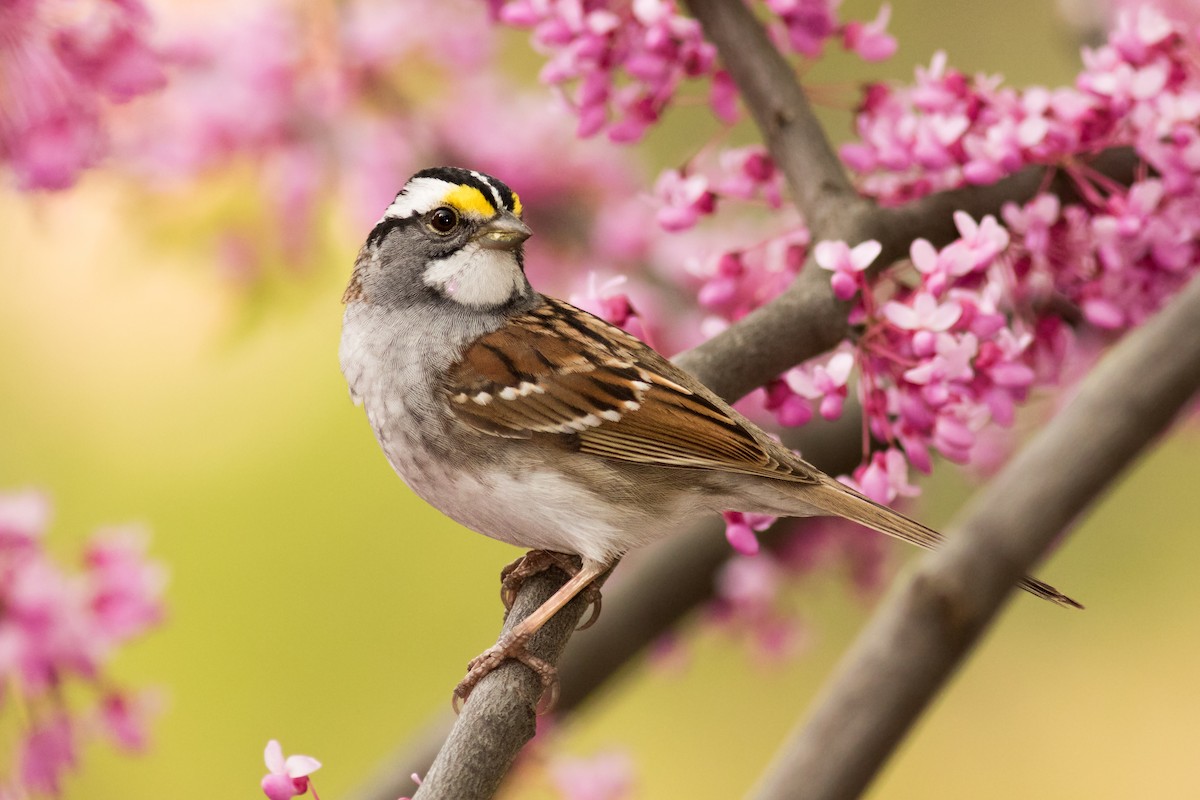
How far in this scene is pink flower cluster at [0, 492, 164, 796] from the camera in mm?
1898

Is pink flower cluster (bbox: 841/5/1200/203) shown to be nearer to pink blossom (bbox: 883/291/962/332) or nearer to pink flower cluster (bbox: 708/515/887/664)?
pink blossom (bbox: 883/291/962/332)

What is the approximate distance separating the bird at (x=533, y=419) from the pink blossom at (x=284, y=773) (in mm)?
248

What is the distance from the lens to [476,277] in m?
1.71

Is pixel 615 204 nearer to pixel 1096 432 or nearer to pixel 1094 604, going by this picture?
pixel 1096 432

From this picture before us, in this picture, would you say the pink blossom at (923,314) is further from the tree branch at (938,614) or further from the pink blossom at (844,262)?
→ the tree branch at (938,614)

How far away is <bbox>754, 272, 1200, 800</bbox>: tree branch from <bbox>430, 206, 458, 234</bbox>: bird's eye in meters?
0.72

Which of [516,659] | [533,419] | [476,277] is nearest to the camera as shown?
[516,659]

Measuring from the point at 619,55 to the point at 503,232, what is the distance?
1.00 feet

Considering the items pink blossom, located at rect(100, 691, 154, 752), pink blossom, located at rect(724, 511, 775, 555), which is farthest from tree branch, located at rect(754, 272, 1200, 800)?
pink blossom, located at rect(100, 691, 154, 752)

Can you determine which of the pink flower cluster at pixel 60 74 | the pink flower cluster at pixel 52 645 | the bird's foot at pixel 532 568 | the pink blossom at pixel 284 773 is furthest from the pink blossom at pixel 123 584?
the pink blossom at pixel 284 773

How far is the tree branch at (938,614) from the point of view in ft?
4.38

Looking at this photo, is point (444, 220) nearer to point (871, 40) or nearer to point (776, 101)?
point (776, 101)

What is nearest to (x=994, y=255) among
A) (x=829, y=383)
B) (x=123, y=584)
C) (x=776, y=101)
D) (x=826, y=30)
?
(x=829, y=383)

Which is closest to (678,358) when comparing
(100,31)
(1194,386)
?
(1194,386)
